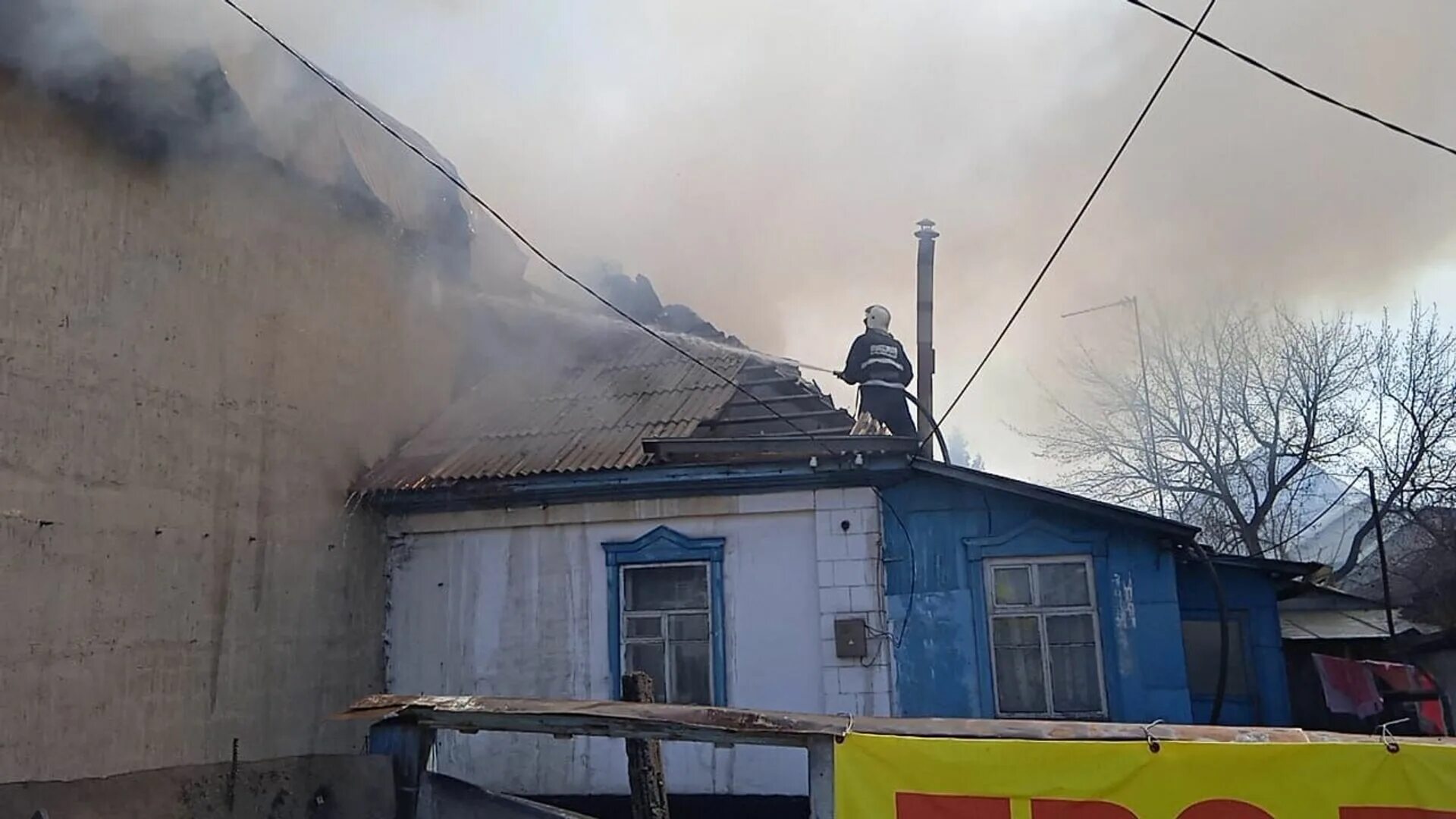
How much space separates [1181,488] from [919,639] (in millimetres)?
17927

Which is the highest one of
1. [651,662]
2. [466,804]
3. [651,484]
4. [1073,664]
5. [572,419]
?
[572,419]

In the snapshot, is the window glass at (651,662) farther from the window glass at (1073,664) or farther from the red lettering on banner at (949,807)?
the red lettering on banner at (949,807)

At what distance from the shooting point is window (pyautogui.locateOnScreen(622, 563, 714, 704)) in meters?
9.33

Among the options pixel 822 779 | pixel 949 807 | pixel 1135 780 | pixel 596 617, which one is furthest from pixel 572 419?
pixel 1135 780

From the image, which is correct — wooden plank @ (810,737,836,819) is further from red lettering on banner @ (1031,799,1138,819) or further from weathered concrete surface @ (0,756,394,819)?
weathered concrete surface @ (0,756,394,819)

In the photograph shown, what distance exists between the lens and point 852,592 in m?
8.95

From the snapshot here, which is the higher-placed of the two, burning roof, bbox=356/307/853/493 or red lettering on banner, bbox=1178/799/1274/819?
burning roof, bbox=356/307/853/493

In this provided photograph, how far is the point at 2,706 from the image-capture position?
6.73 metres

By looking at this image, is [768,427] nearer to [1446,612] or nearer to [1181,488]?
[1446,612]

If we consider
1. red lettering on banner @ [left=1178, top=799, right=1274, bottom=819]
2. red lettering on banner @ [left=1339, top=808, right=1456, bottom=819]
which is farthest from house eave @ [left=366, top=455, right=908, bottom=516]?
red lettering on banner @ [left=1339, top=808, right=1456, bottom=819]

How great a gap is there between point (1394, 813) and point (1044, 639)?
4517mm

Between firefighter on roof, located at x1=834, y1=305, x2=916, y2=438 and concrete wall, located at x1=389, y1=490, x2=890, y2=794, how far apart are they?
1704 mm

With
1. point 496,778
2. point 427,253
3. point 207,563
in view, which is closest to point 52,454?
point 207,563

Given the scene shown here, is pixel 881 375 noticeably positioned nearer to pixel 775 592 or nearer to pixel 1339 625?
pixel 775 592
